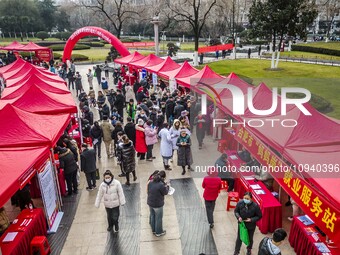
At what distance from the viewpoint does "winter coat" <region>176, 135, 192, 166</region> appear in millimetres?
9453

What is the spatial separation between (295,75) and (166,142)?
20.1 meters

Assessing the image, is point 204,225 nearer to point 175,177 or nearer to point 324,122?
point 175,177

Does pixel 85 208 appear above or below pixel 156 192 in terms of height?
below

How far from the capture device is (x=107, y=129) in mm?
10664

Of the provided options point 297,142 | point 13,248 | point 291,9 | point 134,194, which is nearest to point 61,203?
point 134,194

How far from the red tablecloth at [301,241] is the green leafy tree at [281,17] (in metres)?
22.0

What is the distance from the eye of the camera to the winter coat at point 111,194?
6.71m

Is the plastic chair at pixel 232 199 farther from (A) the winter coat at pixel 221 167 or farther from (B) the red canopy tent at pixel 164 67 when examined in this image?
(B) the red canopy tent at pixel 164 67

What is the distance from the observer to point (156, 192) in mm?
6547

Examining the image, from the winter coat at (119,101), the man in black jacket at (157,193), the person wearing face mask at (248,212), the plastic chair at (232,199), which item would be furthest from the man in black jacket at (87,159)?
the winter coat at (119,101)

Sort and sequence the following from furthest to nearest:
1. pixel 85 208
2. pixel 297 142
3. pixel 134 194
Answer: pixel 134 194 → pixel 85 208 → pixel 297 142

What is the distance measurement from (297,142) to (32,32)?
68798mm

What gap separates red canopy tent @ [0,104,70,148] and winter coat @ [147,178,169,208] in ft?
8.60

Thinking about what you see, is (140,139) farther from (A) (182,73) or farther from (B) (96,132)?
(A) (182,73)
